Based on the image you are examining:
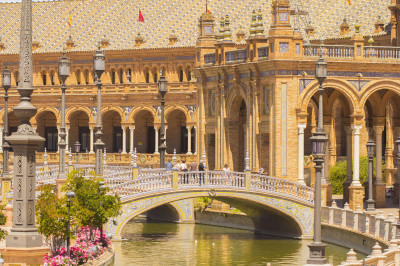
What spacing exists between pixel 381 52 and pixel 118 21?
4359 centimetres

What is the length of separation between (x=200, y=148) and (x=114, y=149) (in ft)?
111

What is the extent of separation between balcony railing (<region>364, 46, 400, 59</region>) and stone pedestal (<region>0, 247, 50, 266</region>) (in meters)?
28.4

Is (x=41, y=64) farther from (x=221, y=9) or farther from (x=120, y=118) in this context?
(x=221, y=9)

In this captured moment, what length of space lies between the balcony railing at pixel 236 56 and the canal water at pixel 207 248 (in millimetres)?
7253

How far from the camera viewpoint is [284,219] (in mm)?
47812

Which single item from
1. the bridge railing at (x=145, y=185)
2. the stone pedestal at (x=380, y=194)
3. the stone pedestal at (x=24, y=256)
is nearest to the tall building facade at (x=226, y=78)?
the stone pedestal at (x=380, y=194)

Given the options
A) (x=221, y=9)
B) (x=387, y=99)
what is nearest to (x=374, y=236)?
(x=387, y=99)

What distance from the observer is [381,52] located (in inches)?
1927

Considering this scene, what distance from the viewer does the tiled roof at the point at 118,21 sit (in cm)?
8512

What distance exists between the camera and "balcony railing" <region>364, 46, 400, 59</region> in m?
48.8

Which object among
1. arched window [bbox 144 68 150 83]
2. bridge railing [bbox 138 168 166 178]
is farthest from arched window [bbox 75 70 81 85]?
bridge railing [bbox 138 168 166 178]

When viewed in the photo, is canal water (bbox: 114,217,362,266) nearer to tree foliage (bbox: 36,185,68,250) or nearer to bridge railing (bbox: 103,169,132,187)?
bridge railing (bbox: 103,169,132,187)

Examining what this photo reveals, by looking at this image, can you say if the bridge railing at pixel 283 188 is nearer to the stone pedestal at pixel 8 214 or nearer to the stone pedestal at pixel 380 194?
the stone pedestal at pixel 380 194

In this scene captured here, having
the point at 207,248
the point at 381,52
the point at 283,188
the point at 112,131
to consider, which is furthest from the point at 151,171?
the point at 112,131
